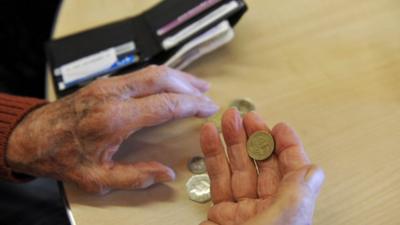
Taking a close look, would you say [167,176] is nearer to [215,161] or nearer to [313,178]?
[215,161]

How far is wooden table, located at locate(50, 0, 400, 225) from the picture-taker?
708 millimetres

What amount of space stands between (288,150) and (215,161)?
13 cm

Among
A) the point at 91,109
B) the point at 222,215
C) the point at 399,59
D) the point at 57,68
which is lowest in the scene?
the point at 222,215

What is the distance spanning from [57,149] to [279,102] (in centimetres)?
43

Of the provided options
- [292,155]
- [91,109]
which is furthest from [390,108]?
[91,109]

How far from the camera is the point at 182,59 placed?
0.89 m

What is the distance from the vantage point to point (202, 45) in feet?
2.90

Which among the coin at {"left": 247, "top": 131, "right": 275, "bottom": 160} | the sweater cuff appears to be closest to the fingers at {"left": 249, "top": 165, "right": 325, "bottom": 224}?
the coin at {"left": 247, "top": 131, "right": 275, "bottom": 160}

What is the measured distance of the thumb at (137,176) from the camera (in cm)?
73

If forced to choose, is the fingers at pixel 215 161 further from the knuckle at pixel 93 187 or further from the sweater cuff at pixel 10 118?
the sweater cuff at pixel 10 118

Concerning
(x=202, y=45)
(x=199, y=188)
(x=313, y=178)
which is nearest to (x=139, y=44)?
(x=202, y=45)

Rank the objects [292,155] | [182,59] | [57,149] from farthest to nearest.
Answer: [182,59] < [57,149] < [292,155]

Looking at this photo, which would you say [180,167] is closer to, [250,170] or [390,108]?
[250,170]

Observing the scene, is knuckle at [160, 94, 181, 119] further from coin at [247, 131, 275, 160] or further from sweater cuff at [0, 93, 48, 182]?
sweater cuff at [0, 93, 48, 182]
